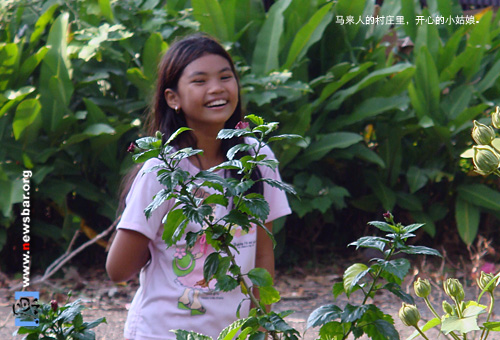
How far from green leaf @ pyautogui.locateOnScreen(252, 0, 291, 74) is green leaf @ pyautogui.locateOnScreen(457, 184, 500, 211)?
136cm

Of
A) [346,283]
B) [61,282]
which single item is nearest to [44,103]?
[61,282]

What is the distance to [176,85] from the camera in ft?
6.04

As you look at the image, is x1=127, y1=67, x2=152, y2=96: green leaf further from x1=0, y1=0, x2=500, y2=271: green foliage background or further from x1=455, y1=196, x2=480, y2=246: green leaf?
x1=455, y1=196, x2=480, y2=246: green leaf

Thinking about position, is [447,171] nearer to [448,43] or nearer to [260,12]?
[448,43]

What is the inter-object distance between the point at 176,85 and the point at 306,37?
2.00 m

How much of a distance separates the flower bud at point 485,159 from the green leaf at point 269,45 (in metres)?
2.90

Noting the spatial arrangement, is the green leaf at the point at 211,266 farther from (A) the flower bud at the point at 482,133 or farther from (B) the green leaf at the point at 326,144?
(B) the green leaf at the point at 326,144

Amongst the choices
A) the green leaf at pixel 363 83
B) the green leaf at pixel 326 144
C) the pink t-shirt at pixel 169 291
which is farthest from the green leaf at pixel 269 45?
the pink t-shirt at pixel 169 291

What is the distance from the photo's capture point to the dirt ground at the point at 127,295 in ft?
9.88

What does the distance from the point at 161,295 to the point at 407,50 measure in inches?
129

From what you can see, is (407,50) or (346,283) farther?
(407,50)

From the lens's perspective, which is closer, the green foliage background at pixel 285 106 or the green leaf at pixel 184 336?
the green leaf at pixel 184 336

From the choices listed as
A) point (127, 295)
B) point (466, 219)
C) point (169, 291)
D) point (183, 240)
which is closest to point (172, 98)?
point (183, 240)

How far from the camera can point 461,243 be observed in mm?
4199
